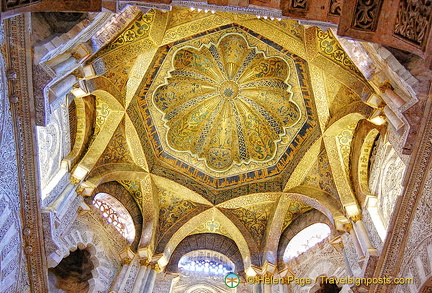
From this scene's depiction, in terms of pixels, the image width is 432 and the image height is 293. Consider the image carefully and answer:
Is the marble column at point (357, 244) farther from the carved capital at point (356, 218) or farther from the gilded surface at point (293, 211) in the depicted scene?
the gilded surface at point (293, 211)

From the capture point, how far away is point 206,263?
11156mm

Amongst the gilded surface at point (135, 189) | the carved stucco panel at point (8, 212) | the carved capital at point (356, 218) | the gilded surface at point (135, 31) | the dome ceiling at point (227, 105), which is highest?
the dome ceiling at point (227, 105)

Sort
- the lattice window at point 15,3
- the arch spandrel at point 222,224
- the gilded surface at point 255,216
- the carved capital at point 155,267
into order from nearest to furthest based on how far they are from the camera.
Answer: the lattice window at point 15,3
the carved capital at point 155,267
the arch spandrel at point 222,224
the gilded surface at point 255,216

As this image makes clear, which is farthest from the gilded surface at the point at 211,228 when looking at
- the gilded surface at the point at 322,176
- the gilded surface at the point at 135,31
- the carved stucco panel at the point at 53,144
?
the gilded surface at the point at 135,31

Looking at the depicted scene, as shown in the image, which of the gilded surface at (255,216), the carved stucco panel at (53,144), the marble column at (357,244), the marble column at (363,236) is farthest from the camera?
the gilded surface at (255,216)

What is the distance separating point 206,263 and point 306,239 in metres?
2.70

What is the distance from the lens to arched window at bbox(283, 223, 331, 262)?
33.3 ft

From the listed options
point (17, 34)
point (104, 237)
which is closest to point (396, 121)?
point (17, 34)

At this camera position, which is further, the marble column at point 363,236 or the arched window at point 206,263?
the arched window at point 206,263

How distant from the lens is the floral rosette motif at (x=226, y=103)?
38.6 feet

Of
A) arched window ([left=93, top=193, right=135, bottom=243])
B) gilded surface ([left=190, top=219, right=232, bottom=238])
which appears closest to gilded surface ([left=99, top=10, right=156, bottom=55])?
arched window ([left=93, top=193, right=135, bottom=243])

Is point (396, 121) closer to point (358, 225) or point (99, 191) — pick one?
point (358, 225)

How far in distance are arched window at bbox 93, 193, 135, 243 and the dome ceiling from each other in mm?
1865

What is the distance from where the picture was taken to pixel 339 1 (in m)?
5.06
